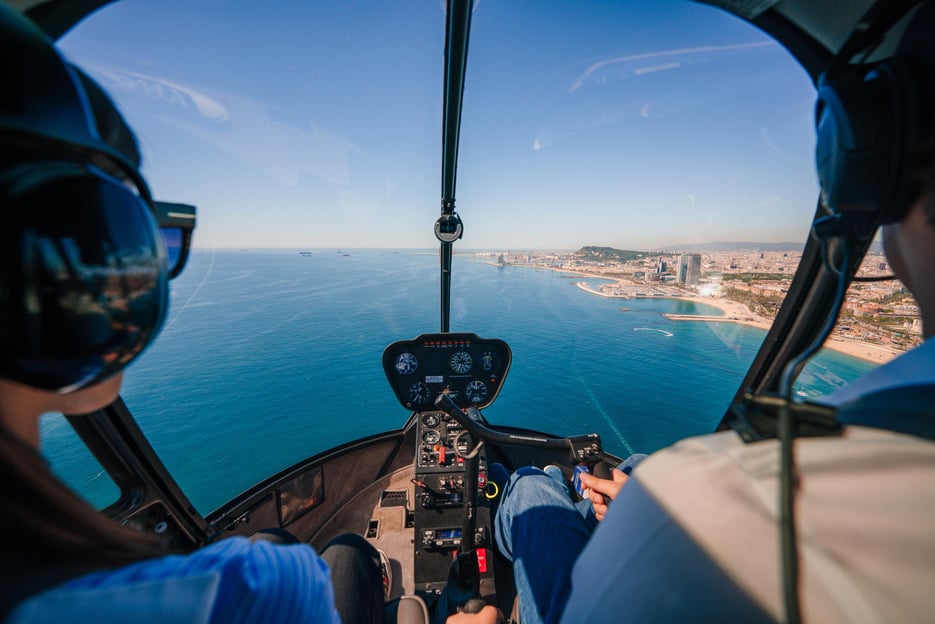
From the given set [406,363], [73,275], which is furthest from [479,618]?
[406,363]

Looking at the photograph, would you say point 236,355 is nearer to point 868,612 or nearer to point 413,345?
point 413,345

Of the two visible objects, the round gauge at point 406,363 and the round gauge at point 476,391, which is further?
the round gauge at point 476,391

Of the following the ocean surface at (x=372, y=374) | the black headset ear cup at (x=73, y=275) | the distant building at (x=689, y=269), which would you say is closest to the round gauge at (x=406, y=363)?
the ocean surface at (x=372, y=374)

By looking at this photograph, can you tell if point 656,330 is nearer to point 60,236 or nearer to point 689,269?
point 689,269

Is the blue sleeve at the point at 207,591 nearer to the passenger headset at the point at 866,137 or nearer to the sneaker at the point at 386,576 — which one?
the passenger headset at the point at 866,137

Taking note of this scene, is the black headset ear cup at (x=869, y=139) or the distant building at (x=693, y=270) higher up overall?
the black headset ear cup at (x=869, y=139)

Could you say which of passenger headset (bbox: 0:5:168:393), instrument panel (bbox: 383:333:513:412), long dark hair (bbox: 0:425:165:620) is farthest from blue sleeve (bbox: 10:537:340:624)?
instrument panel (bbox: 383:333:513:412)

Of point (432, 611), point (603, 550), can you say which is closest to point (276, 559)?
point (603, 550)
